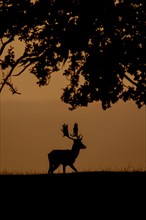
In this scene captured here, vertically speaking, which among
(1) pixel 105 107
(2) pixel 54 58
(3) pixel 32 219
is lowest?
(3) pixel 32 219

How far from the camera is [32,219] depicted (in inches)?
559

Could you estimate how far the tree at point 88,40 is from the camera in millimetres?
25072

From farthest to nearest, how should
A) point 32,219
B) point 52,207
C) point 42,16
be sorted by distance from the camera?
point 42,16
point 52,207
point 32,219

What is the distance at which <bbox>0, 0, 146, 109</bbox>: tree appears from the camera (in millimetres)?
25072

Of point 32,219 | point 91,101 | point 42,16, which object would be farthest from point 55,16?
point 32,219

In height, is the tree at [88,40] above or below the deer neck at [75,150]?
above

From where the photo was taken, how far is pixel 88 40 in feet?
83.5

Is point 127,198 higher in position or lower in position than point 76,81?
lower

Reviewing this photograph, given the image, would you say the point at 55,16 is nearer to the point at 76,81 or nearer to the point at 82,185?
the point at 76,81

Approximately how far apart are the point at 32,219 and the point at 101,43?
1278cm

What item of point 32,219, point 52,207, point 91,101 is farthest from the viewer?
point 91,101

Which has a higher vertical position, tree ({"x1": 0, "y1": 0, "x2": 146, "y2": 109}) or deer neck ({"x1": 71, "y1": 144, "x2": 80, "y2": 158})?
tree ({"x1": 0, "y1": 0, "x2": 146, "y2": 109})

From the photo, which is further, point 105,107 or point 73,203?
point 105,107

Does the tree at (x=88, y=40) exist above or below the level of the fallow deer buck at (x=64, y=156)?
above
